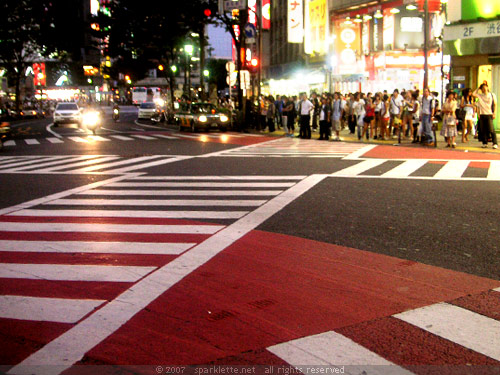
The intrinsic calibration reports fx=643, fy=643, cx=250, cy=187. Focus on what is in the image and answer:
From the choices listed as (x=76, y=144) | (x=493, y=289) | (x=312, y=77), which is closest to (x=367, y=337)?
(x=493, y=289)

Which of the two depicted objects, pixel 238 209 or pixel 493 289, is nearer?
pixel 493 289

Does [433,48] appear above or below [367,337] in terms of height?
above

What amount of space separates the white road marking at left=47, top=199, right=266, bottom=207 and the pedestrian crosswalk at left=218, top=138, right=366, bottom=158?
8.77m

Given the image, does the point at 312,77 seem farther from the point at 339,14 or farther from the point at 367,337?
the point at 367,337

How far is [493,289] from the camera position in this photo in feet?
19.5

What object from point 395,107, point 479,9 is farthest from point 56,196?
point 479,9

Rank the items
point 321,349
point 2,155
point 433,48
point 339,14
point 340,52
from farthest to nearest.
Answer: point 339,14
point 340,52
point 433,48
point 2,155
point 321,349

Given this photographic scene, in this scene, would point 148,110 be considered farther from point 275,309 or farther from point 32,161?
point 275,309

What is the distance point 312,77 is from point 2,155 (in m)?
30.0

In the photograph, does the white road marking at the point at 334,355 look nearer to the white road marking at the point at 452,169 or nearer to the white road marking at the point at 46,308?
the white road marking at the point at 46,308

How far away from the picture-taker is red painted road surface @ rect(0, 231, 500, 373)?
445cm

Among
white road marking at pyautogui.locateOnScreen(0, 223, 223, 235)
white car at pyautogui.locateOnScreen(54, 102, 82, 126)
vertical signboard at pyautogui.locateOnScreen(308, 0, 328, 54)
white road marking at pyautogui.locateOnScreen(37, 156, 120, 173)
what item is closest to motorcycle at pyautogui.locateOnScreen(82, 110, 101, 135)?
white car at pyautogui.locateOnScreen(54, 102, 82, 126)

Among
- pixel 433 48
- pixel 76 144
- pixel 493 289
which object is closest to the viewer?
pixel 493 289

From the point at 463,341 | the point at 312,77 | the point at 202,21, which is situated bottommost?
the point at 463,341
